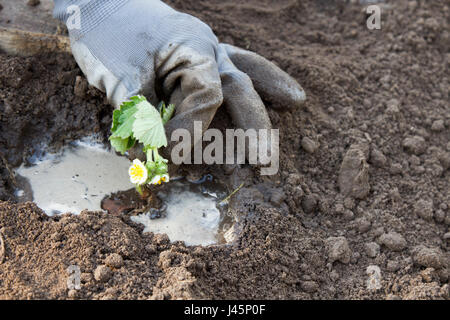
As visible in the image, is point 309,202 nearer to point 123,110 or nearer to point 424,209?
point 424,209

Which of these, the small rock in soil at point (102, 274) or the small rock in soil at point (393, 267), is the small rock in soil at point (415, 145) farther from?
the small rock in soil at point (102, 274)

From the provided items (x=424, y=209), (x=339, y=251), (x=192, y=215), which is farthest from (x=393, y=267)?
(x=192, y=215)

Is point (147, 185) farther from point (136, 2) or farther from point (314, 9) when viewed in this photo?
point (314, 9)

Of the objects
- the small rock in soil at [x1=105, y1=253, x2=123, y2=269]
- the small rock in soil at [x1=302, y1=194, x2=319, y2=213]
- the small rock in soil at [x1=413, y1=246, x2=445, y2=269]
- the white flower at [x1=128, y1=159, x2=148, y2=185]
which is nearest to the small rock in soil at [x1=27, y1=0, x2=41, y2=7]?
the white flower at [x1=128, y1=159, x2=148, y2=185]

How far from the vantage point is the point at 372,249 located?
2922 mm

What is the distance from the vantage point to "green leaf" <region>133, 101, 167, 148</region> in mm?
2719

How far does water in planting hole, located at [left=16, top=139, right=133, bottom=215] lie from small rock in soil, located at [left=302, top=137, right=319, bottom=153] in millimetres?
1172

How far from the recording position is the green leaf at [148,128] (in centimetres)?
272

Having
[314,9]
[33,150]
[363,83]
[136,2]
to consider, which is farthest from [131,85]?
[314,9]

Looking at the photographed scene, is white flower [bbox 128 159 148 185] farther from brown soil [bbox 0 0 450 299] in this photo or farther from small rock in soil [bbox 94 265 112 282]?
small rock in soil [bbox 94 265 112 282]

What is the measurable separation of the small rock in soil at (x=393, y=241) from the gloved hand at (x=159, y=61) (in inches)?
37.9

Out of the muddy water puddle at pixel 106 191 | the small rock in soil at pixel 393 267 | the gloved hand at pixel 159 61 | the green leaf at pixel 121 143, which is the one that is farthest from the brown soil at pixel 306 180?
the green leaf at pixel 121 143
